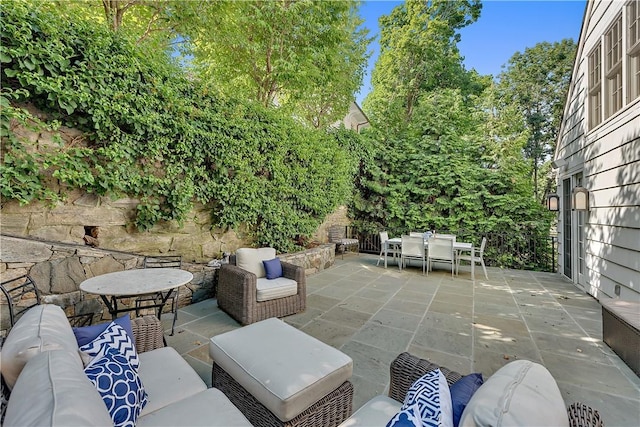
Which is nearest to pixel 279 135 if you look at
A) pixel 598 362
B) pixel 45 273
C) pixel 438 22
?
pixel 45 273

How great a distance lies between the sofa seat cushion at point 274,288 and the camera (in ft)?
10.3

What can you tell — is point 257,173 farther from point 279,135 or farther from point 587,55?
point 587,55

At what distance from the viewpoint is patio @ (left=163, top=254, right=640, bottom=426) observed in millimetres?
Answer: 2127

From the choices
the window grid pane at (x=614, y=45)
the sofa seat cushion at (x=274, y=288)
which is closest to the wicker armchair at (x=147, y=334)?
the sofa seat cushion at (x=274, y=288)

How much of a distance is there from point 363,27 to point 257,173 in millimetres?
6099

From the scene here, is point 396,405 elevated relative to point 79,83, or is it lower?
lower

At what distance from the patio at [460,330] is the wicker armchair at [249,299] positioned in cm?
13

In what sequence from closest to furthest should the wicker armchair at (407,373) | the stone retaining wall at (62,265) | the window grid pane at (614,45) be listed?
the wicker armchair at (407,373) < the stone retaining wall at (62,265) < the window grid pane at (614,45)

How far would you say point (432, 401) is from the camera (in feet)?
2.80

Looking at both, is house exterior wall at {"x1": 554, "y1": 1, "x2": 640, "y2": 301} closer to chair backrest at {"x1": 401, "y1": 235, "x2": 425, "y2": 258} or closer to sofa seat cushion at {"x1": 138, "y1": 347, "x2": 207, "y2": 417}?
chair backrest at {"x1": 401, "y1": 235, "x2": 425, "y2": 258}

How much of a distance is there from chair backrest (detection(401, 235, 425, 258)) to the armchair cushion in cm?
316

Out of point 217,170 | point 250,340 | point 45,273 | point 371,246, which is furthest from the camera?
point 371,246

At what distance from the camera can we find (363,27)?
310 inches

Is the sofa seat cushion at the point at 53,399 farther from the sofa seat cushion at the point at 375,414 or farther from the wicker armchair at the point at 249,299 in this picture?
the wicker armchair at the point at 249,299
